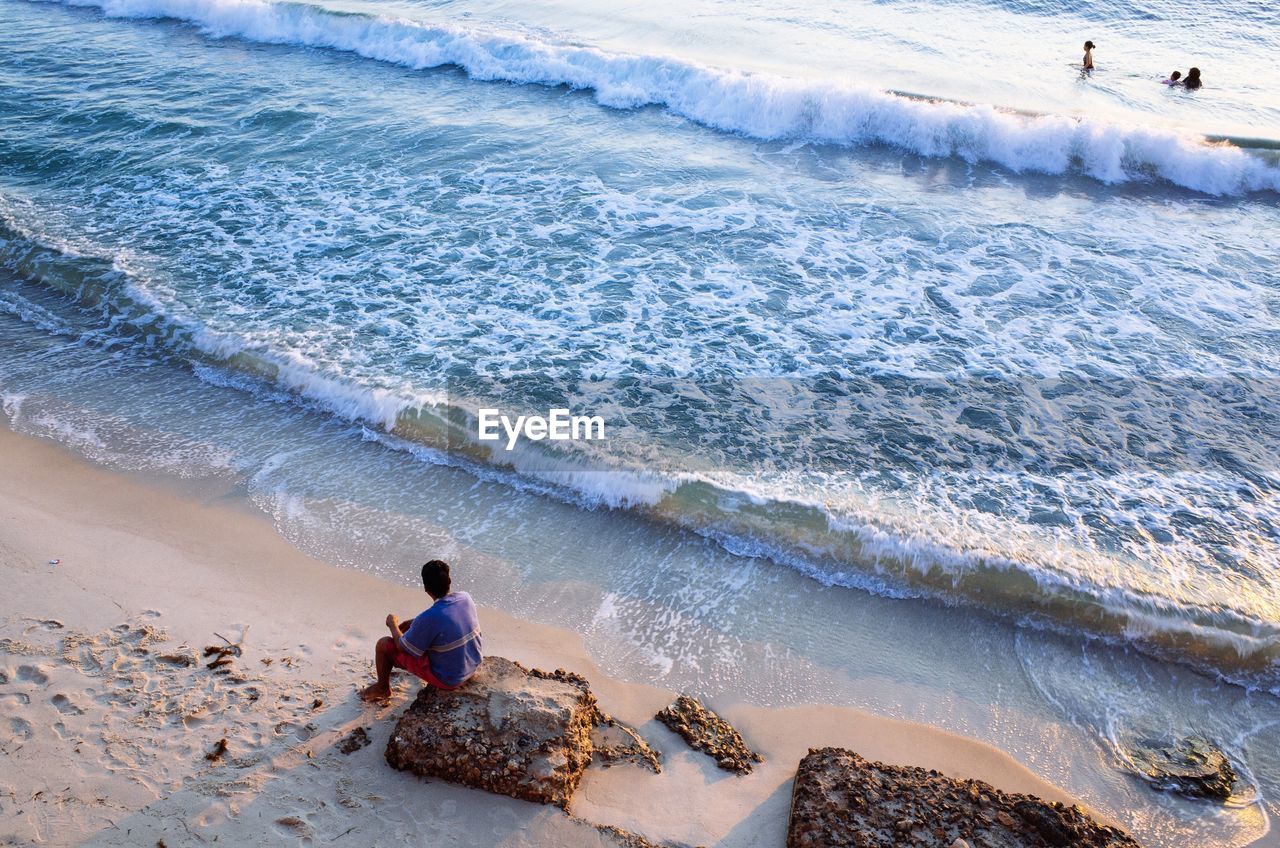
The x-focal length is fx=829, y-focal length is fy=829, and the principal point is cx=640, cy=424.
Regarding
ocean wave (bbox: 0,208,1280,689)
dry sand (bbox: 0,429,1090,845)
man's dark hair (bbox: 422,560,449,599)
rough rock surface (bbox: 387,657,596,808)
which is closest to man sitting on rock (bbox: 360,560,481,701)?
man's dark hair (bbox: 422,560,449,599)

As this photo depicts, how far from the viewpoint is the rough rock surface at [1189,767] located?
16.1 ft

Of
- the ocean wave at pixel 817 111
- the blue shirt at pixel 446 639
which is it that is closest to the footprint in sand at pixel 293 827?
the blue shirt at pixel 446 639

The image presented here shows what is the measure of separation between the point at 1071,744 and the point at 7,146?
669 inches

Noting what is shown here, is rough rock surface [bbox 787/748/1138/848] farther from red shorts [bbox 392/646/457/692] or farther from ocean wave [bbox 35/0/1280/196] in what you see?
ocean wave [bbox 35/0/1280/196]

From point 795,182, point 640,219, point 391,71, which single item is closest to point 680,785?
point 640,219

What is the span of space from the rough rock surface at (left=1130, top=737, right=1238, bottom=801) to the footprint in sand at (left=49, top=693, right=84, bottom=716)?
20.5 ft

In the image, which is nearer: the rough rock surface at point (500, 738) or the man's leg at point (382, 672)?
the rough rock surface at point (500, 738)

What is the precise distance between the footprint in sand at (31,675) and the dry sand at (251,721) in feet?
0.03

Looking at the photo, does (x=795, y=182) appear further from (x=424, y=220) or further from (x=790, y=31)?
(x=790, y=31)

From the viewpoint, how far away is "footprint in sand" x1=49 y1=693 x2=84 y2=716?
4.70 m

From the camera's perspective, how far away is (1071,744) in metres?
5.18

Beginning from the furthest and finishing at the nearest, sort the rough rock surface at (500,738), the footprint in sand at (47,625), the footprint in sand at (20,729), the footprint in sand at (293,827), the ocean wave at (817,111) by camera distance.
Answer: the ocean wave at (817,111) < the footprint in sand at (47,625) < the footprint in sand at (20,729) < the rough rock surface at (500,738) < the footprint in sand at (293,827)

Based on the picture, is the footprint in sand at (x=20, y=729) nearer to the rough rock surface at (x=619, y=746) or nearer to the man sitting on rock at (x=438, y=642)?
the man sitting on rock at (x=438, y=642)

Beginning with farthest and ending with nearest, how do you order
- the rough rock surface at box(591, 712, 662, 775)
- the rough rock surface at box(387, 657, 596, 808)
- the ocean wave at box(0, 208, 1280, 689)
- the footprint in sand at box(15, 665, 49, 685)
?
the ocean wave at box(0, 208, 1280, 689), the footprint in sand at box(15, 665, 49, 685), the rough rock surface at box(591, 712, 662, 775), the rough rock surface at box(387, 657, 596, 808)
